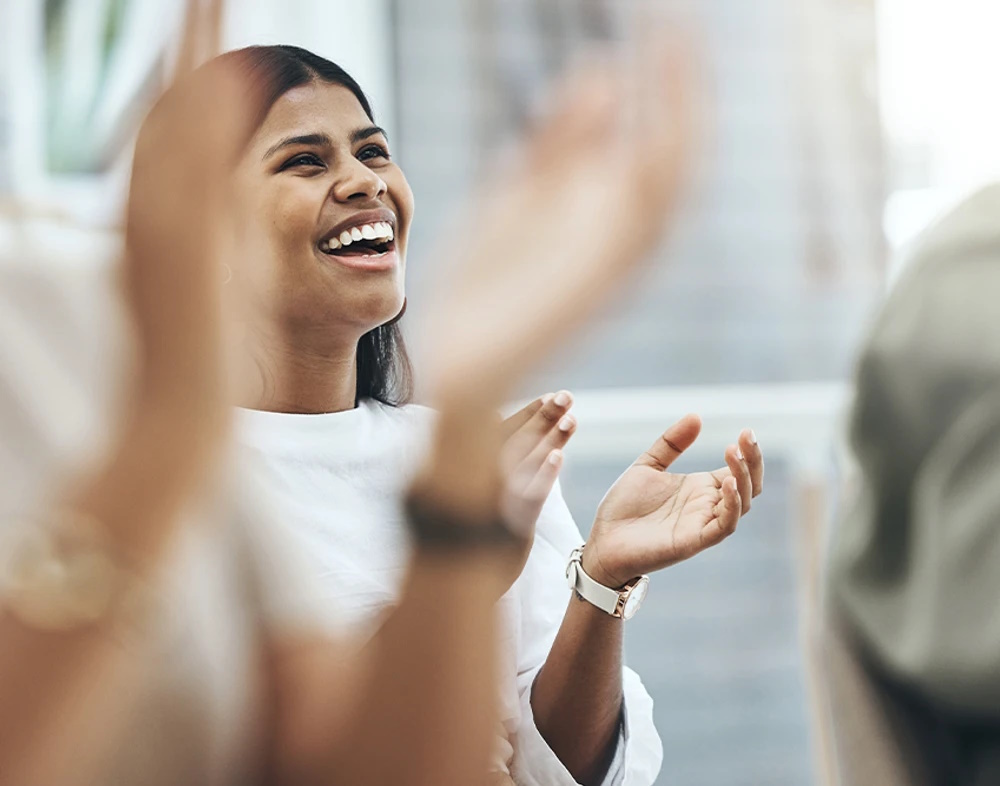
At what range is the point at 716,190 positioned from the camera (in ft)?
4.55

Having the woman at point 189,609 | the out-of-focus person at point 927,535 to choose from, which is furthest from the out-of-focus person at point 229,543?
the out-of-focus person at point 927,535

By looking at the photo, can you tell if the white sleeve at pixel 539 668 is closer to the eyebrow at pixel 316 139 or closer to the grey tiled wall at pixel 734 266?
the grey tiled wall at pixel 734 266

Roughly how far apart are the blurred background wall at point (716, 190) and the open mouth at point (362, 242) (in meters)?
0.01

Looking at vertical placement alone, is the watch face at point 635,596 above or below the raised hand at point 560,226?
below

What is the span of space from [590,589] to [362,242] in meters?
0.18

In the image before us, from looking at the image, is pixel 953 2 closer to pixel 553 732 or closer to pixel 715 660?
pixel 715 660

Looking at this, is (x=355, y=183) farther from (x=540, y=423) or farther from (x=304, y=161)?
(x=540, y=423)

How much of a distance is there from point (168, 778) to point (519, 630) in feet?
0.51

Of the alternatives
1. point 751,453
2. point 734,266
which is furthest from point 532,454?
point 734,266

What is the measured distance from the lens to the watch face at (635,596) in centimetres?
46

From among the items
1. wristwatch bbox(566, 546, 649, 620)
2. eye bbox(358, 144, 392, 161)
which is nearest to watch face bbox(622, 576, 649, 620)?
wristwatch bbox(566, 546, 649, 620)

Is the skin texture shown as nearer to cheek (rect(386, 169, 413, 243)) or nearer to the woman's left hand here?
cheek (rect(386, 169, 413, 243))

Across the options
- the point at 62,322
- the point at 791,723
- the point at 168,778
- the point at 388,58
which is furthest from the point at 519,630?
the point at 791,723

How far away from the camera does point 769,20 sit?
1.33 meters
